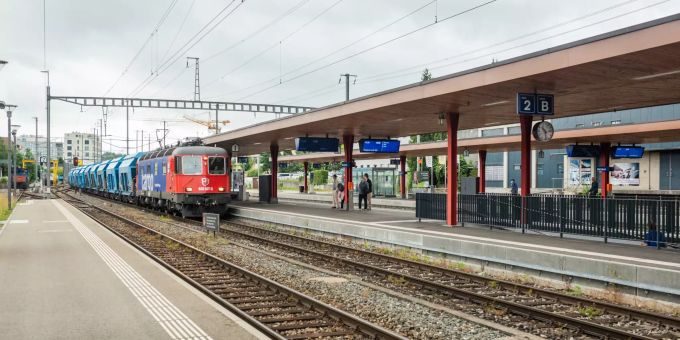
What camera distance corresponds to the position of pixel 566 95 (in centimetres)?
1625

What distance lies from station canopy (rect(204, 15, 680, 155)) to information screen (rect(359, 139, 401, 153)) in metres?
0.68

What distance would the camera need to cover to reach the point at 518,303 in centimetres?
914

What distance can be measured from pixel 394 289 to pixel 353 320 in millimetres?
3255

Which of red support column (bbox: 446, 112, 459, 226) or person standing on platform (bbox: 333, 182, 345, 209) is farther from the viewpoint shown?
person standing on platform (bbox: 333, 182, 345, 209)

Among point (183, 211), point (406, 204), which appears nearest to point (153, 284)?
point (183, 211)

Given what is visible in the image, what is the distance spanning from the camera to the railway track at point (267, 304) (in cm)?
720

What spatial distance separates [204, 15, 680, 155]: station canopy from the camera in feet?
34.3

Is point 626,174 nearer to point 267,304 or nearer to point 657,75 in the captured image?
point 657,75

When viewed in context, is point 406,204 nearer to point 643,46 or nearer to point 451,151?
point 451,151

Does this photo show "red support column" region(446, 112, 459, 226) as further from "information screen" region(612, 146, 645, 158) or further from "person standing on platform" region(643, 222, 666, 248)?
"information screen" region(612, 146, 645, 158)

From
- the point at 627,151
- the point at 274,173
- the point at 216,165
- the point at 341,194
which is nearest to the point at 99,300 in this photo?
the point at 216,165

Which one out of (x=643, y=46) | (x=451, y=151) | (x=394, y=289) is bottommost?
(x=394, y=289)

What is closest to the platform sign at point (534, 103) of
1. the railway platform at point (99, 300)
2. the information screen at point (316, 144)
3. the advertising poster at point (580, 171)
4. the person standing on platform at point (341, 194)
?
the railway platform at point (99, 300)

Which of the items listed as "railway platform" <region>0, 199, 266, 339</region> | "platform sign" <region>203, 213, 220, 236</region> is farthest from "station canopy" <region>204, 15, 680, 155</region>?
"railway platform" <region>0, 199, 266, 339</region>
